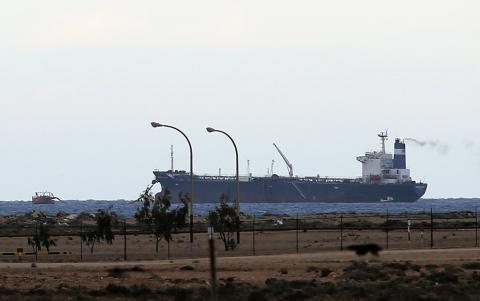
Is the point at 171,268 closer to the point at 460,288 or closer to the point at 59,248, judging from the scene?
the point at 460,288

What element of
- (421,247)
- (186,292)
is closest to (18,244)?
(421,247)

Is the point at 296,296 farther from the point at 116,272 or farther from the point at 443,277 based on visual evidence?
the point at 116,272

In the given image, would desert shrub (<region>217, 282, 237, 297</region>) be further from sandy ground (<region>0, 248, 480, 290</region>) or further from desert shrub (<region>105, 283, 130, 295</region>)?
sandy ground (<region>0, 248, 480, 290</region>)

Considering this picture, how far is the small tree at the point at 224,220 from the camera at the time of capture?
Result: 53.5m

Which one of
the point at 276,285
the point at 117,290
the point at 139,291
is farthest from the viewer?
the point at 276,285

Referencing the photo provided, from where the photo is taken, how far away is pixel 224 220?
54.3m

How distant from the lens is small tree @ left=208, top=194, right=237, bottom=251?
53.5 meters

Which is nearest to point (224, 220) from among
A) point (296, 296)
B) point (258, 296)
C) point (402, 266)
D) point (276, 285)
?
point (402, 266)

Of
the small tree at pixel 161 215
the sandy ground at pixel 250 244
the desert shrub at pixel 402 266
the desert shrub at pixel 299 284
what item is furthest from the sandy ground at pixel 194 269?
the small tree at pixel 161 215

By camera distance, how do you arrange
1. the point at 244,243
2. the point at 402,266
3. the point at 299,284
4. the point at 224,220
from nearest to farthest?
the point at 299,284, the point at 402,266, the point at 224,220, the point at 244,243

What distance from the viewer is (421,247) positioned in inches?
2053

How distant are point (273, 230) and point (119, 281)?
3983 centimetres

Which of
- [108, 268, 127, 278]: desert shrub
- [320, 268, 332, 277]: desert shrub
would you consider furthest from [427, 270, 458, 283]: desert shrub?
[108, 268, 127, 278]: desert shrub

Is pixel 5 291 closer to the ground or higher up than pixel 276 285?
closer to the ground
